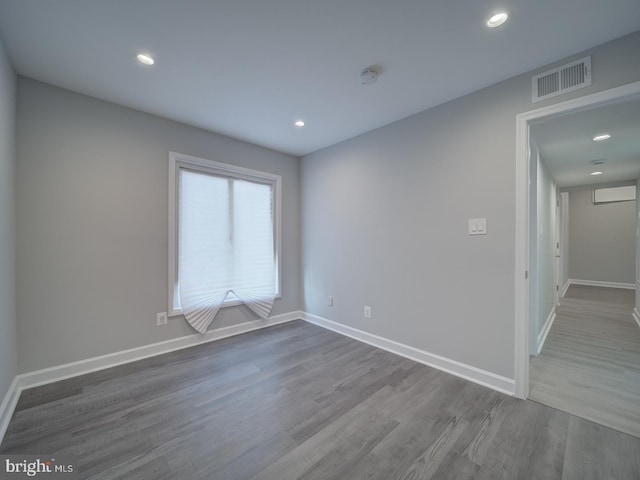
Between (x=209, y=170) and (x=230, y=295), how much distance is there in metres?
1.59

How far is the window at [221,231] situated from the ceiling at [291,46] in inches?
33.8

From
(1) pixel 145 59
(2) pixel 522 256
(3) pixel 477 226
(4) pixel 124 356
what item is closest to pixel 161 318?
(4) pixel 124 356

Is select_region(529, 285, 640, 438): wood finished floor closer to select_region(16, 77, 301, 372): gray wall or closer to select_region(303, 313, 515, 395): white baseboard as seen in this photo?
select_region(303, 313, 515, 395): white baseboard

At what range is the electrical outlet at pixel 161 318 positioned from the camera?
2787 mm

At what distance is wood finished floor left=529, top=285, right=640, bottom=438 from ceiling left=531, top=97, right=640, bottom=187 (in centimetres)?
213

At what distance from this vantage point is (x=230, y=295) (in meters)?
3.35

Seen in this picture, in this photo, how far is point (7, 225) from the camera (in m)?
1.87

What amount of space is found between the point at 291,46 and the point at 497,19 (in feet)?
4.20

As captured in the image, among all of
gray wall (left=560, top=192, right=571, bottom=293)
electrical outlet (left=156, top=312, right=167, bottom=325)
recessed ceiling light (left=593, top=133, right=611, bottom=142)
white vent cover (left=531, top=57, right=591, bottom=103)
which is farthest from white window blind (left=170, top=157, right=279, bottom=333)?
gray wall (left=560, top=192, right=571, bottom=293)

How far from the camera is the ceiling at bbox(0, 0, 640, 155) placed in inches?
58.9

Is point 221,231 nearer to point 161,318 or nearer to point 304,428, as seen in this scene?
point 161,318

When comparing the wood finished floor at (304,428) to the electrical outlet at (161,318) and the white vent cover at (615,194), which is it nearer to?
the electrical outlet at (161,318)

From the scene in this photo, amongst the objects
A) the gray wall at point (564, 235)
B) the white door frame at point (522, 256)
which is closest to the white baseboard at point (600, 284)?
the gray wall at point (564, 235)

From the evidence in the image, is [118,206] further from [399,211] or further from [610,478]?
[610,478]
